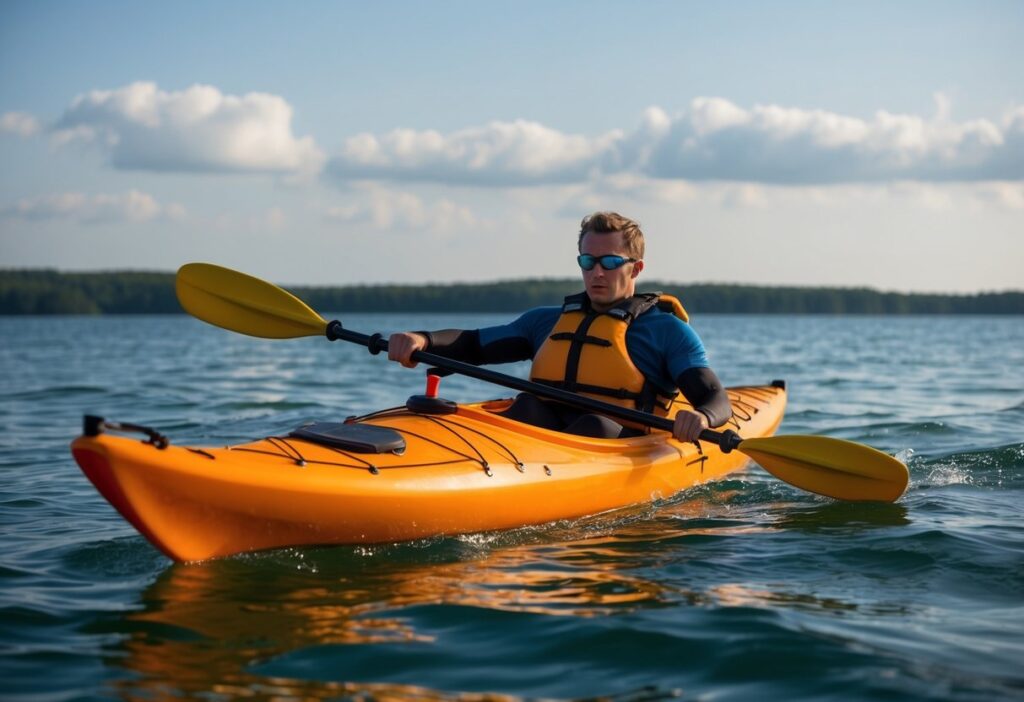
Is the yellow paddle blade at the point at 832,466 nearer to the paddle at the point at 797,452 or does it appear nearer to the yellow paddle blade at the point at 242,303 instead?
the paddle at the point at 797,452

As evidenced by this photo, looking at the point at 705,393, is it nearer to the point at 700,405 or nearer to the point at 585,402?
the point at 700,405

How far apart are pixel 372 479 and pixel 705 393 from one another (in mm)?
1746

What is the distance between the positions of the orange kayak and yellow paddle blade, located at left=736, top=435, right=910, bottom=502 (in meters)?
0.52

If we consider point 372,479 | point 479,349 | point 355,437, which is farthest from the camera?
point 479,349

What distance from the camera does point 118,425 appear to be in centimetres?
363

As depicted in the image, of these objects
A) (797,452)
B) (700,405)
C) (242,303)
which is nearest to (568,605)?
(700,405)

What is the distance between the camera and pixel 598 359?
212 inches

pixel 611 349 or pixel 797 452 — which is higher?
pixel 611 349

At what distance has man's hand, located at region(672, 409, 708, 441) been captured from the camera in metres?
4.98

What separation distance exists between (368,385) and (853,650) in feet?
38.4

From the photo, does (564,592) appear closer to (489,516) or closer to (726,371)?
(489,516)

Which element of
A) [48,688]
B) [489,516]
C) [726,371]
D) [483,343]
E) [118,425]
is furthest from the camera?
[726,371]

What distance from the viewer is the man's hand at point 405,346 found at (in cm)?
544

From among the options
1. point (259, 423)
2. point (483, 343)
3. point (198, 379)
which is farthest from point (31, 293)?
point (483, 343)
